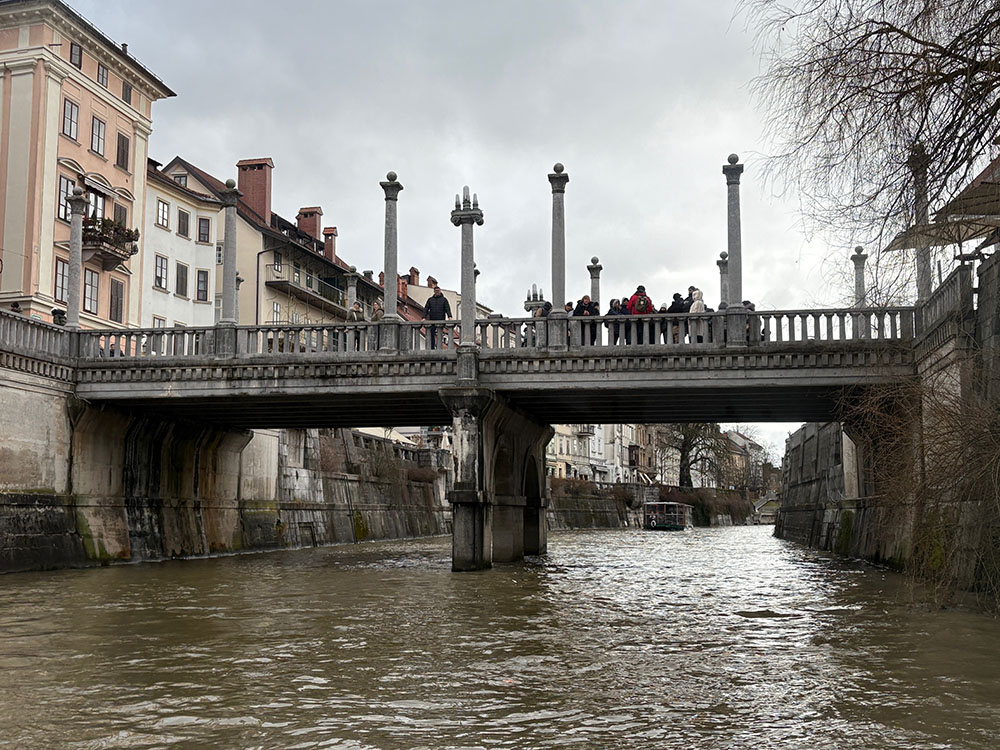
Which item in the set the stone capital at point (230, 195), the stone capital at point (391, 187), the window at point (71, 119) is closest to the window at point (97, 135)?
the window at point (71, 119)

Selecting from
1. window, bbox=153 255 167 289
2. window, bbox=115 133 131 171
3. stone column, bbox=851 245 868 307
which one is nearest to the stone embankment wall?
window, bbox=153 255 167 289

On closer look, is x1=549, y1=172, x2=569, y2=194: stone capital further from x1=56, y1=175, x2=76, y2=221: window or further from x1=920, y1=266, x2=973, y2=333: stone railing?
x1=56, y1=175, x2=76, y2=221: window

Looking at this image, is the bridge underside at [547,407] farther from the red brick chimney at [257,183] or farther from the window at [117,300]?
the red brick chimney at [257,183]

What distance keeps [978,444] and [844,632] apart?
3.29m

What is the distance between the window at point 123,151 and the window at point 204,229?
8.66m

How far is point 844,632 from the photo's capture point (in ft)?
49.5

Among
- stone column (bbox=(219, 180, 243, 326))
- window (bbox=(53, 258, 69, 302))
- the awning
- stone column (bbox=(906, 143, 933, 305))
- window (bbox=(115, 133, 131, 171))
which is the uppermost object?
window (bbox=(115, 133, 131, 171))

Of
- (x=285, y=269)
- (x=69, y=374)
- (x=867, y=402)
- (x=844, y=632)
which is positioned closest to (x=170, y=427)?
(x=69, y=374)

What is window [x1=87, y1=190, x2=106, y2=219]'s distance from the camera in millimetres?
44969

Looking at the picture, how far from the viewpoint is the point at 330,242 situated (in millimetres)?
77938

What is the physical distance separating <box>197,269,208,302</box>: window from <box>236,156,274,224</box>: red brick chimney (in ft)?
28.6

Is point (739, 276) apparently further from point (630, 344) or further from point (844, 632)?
point (844, 632)

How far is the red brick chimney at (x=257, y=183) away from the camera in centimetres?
6456

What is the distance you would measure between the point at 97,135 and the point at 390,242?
24.3 m
